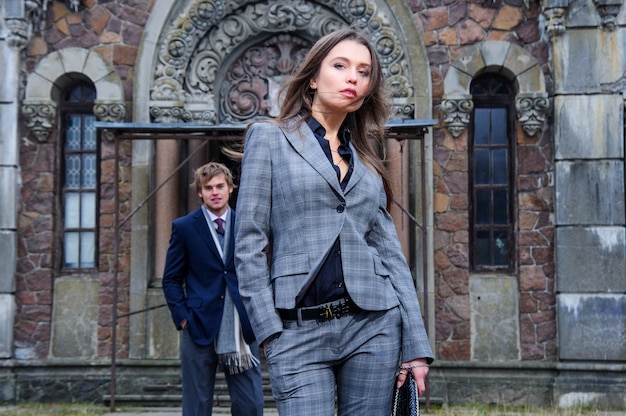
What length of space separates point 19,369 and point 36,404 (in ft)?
1.37

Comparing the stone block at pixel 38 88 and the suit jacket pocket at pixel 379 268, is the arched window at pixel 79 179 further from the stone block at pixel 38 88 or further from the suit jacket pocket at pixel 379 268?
the suit jacket pocket at pixel 379 268

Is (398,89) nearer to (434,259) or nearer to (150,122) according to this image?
(434,259)

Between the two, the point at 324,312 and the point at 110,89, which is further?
the point at 110,89

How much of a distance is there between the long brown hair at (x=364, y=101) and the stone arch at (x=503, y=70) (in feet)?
19.1

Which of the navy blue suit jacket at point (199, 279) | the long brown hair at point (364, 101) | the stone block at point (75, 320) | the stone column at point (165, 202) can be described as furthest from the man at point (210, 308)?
the stone block at point (75, 320)

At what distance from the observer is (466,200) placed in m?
9.12

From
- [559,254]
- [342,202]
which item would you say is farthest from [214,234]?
[559,254]

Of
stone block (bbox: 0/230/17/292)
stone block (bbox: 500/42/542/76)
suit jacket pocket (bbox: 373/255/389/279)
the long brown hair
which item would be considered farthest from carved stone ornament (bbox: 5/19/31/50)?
suit jacket pocket (bbox: 373/255/389/279)

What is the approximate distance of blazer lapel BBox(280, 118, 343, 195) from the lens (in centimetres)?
298

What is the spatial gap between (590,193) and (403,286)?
6.27 meters

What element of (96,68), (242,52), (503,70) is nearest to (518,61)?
(503,70)

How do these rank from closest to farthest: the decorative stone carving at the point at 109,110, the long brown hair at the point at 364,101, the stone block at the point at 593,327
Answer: the long brown hair at the point at 364,101 < the stone block at the point at 593,327 < the decorative stone carving at the point at 109,110

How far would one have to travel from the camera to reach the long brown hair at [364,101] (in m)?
3.12

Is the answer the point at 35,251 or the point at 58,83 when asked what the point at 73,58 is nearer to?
the point at 58,83
